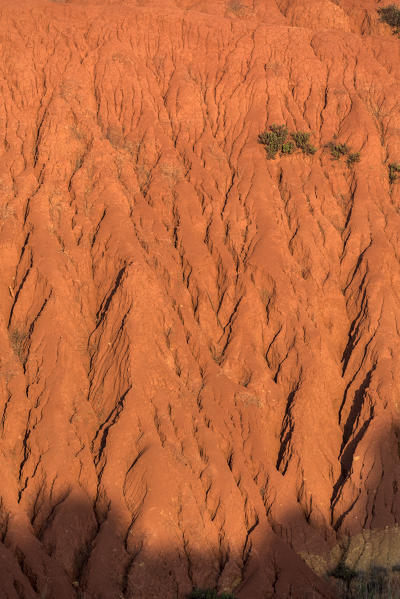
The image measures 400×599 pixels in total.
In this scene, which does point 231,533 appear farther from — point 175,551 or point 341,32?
point 341,32

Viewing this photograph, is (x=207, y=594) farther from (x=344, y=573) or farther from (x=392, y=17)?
(x=392, y=17)

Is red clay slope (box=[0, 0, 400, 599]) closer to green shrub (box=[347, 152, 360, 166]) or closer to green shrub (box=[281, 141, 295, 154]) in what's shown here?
green shrub (box=[347, 152, 360, 166])

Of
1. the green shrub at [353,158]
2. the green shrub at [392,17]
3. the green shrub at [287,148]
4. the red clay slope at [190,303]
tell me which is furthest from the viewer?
the green shrub at [392,17]

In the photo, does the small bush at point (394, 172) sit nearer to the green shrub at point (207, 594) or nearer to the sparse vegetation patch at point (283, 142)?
the sparse vegetation patch at point (283, 142)

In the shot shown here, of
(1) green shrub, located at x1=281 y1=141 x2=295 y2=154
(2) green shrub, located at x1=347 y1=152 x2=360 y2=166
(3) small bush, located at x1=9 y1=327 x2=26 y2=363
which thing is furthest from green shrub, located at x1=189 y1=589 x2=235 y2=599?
(2) green shrub, located at x1=347 y1=152 x2=360 y2=166

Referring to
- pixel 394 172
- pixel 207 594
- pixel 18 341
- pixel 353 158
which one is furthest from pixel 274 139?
pixel 207 594

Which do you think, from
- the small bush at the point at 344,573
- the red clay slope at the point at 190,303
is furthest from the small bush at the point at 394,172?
the small bush at the point at 344,573
